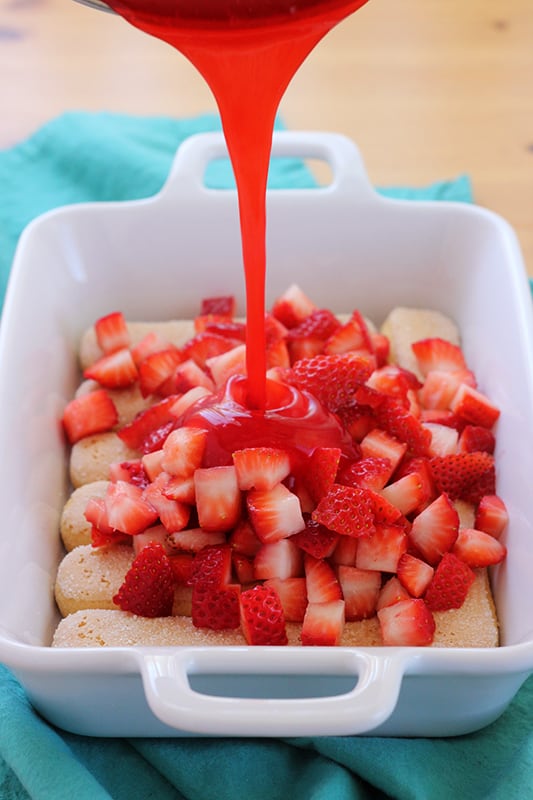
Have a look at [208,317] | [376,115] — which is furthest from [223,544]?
[376,115]

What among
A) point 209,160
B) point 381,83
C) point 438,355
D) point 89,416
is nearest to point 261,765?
point 89,416

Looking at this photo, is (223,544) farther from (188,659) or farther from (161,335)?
(161,335)

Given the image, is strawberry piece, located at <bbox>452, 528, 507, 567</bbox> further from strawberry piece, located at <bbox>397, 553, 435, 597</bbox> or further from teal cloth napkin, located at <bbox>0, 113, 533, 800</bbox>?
teal cloth napkin, located at <bbox>0, 113, 533, 800</bbox>

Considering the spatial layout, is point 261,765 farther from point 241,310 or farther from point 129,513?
point 241,310

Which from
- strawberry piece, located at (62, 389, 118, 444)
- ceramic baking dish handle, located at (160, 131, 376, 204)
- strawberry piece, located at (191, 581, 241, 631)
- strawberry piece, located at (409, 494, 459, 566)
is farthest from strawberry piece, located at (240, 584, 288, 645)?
ceramic baking dish handle, located at (160, 131, 376, 204)

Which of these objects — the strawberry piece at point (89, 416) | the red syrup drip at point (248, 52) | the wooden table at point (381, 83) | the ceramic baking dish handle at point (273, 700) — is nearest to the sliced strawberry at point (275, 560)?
the ceramic baking dish handle at point (273, 700)
